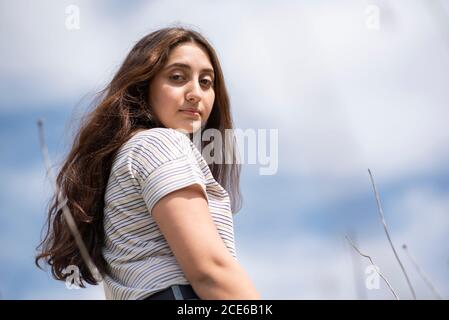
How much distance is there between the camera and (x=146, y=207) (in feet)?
5.72

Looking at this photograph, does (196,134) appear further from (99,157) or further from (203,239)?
(203,239)

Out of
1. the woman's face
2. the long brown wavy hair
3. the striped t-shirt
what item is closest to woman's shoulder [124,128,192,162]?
the striped t-shirt

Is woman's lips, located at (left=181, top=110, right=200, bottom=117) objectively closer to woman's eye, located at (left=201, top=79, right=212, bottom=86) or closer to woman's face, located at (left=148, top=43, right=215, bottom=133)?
woman's face, located at (left=148, top=43, right=215, bottom=133)

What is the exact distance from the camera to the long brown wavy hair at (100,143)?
189 centimetres

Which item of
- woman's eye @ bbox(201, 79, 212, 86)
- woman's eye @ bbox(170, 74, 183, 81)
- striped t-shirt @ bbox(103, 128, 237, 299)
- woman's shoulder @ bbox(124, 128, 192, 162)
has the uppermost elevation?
woman's eye @ bbox(170, 74, 183, 81)

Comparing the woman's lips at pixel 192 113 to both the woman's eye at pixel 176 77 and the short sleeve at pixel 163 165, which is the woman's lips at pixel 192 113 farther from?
the short sleeve at pixel 163 165

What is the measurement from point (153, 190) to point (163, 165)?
66mm

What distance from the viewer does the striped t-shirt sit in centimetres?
166

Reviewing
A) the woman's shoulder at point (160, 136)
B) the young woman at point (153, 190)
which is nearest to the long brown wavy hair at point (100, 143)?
the young woman at point (153, 190)

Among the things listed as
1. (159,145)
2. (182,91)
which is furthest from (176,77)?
(159,145)

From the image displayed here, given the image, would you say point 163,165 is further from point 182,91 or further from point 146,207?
point 182,91

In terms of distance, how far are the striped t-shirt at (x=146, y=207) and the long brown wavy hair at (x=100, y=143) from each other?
0.17 feet
